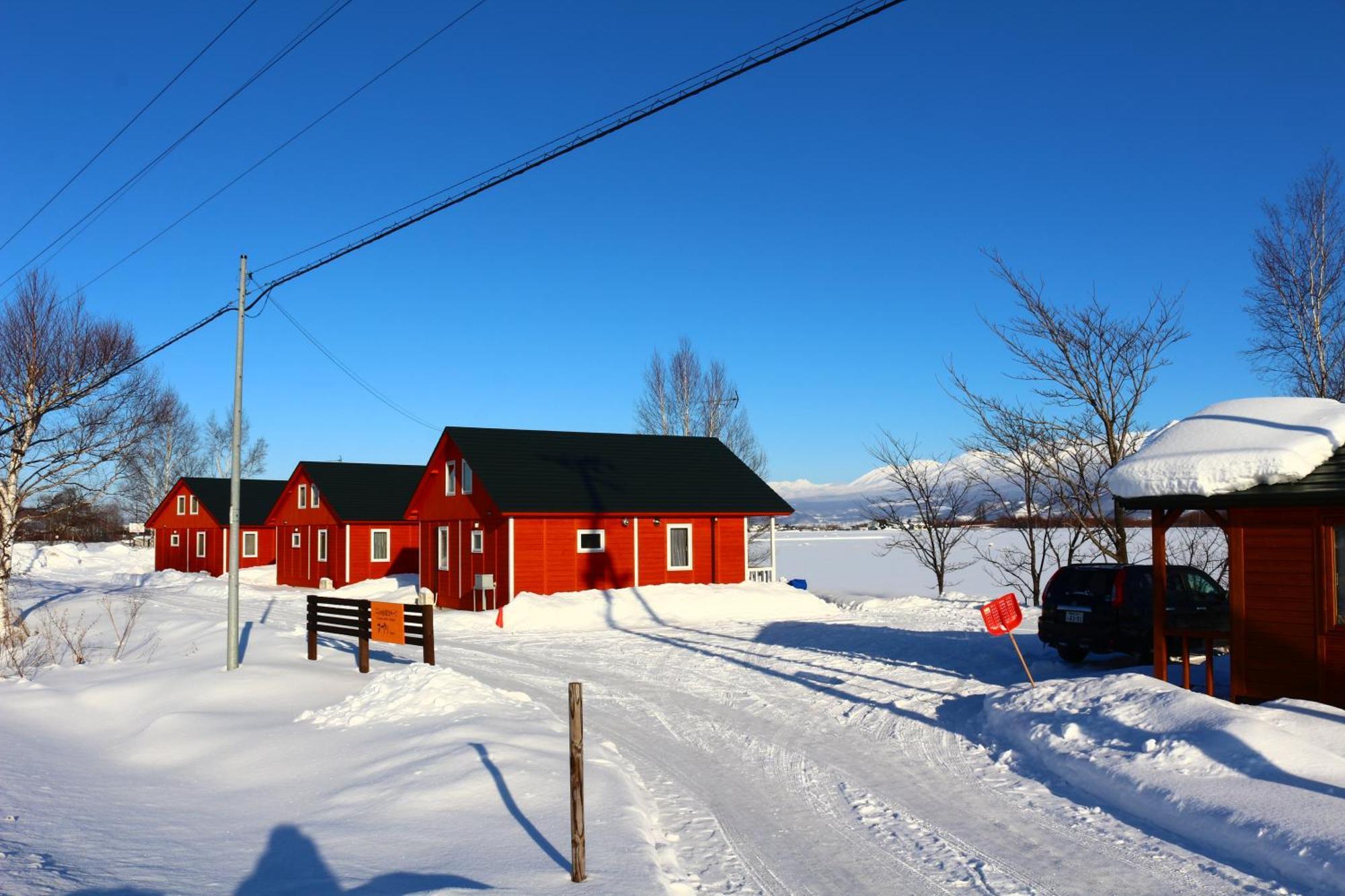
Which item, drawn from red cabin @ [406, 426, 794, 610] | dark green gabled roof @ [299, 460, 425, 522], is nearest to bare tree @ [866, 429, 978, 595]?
red cabin @ [406, 426, 794, 610]

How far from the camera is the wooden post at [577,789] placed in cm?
685

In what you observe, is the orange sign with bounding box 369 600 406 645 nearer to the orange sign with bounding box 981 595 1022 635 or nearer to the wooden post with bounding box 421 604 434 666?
the wooden post with bounding box 421 604 434 666

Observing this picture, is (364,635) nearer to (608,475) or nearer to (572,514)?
(572,514)

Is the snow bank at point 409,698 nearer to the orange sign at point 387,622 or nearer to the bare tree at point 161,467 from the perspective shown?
the orange sign at point 387,622

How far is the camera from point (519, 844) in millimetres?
7812

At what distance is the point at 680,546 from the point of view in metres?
32.7

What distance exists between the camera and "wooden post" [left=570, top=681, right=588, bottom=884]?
6.85 m

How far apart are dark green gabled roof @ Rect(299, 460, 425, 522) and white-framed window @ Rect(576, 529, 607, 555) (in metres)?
12.7

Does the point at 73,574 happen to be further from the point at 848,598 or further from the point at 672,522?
the point at 848,598

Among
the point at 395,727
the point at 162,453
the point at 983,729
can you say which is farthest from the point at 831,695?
the point at 162,453

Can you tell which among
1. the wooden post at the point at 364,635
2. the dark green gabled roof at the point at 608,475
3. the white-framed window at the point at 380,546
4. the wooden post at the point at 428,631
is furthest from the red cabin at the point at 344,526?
the wooden post at the point at 428,631

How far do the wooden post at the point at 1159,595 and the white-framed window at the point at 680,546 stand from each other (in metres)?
19.9

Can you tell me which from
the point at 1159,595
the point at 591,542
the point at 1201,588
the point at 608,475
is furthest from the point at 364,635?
the point at 608,475

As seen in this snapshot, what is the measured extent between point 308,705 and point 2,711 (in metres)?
5.16
